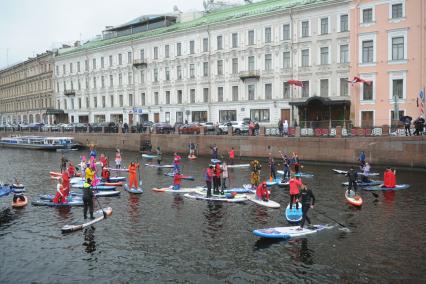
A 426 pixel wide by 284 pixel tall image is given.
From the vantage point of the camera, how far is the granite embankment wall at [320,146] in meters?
37.9

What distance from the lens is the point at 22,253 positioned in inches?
704

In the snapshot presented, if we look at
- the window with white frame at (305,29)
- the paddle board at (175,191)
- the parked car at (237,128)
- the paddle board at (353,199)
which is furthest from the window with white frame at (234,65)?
the paddle board at (353,199)

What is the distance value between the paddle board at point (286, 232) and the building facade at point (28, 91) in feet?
257

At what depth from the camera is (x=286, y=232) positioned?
1909 cm

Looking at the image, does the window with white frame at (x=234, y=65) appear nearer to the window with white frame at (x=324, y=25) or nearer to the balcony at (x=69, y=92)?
the window with white frame at (x=324, y=25)

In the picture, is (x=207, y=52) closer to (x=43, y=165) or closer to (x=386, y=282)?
(x=43, y=165)

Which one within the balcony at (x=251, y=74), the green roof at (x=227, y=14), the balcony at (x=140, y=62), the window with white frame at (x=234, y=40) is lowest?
the balcony at (x=251, y=74)

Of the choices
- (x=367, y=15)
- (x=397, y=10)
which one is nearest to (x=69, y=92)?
(x=367, y=15)

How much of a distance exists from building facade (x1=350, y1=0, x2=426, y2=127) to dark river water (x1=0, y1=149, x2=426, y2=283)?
23351 mm

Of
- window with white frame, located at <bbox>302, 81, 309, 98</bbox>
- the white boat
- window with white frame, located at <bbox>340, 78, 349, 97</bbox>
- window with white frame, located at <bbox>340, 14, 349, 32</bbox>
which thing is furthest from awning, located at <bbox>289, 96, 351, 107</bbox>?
the white boat

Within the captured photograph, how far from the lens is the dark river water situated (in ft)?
50.8

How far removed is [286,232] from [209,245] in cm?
313

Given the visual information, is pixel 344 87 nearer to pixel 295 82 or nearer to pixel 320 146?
pixel 295 82

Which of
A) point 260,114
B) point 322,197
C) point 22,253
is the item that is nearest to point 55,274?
point 22,253
